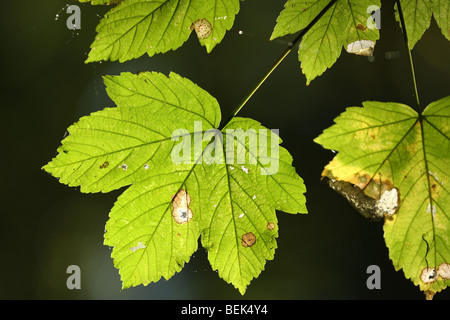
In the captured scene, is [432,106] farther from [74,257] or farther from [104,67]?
[74,257]

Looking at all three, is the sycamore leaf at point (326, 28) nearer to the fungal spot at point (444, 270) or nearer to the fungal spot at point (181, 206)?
the fungal spot at point (181, 206)

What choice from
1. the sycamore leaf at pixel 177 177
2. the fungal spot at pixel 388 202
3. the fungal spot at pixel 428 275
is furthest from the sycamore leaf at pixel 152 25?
the fungal spot at pixel 428 275

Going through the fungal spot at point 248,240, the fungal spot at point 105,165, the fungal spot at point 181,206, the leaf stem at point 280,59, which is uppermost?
the leaf stem at point 280,59

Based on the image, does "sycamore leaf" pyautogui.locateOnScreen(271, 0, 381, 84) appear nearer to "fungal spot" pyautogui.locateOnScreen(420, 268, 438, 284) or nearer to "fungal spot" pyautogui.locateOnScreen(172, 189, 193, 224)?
"fungal spot" pyautogui.locateOnScreen(172, 189, 193, 224)

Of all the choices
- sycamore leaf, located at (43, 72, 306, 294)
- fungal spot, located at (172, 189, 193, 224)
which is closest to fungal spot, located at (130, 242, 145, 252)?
sycamore leaf, located at (43, 72, 306, 294)

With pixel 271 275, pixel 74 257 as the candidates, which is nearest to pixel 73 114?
pixel 74 257

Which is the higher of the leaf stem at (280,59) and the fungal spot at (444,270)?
the leaf stem at (280,59)
